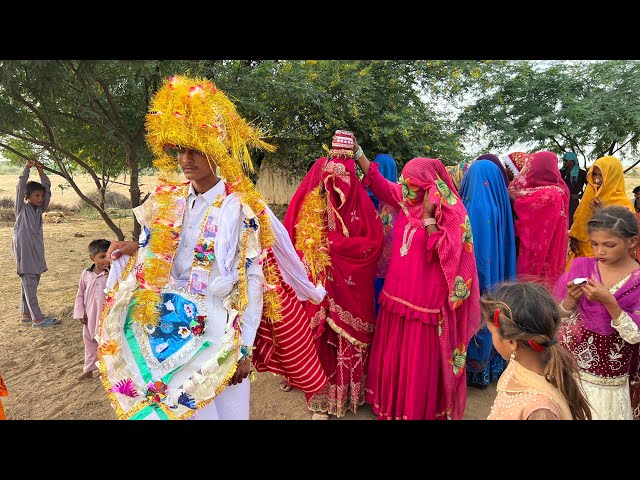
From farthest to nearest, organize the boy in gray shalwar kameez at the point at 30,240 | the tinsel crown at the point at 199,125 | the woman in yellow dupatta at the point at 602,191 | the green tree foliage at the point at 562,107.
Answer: the green tree foliage at the point at 562,107, the boy in gray shalwar kameez at the point at 30,240, the woman in yellow dupatta at the point at 602,191, the tinsel crown at the point at 199,125

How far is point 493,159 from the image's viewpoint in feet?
14.4

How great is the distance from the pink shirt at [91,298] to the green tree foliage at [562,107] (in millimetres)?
8129

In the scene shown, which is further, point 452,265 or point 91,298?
point 91,298

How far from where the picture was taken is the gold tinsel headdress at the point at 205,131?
2.27 meters

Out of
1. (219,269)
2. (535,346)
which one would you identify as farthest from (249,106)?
(535,346)

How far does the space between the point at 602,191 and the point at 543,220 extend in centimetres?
91

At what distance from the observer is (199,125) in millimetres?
2268

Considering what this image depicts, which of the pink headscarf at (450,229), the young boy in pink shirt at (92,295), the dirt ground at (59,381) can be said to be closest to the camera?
the pink headscarf at (450,229)

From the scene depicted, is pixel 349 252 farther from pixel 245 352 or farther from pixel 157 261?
pixel 157 261

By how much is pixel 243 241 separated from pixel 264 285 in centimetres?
29

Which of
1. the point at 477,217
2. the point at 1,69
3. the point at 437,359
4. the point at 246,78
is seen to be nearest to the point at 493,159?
the point at 477,217

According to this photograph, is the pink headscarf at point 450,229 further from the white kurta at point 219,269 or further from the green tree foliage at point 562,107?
the green tree foliage at point 562,107

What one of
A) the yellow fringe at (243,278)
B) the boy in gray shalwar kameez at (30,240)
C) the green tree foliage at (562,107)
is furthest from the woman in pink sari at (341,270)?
the green tree foliage at (562,107)

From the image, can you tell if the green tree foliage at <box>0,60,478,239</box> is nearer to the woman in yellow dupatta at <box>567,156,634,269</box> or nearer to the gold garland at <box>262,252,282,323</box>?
the gold garland at <box>262,252,282,323</box>
